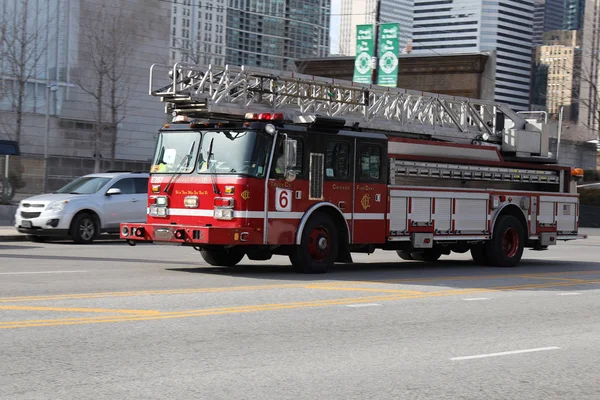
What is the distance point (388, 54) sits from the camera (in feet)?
117

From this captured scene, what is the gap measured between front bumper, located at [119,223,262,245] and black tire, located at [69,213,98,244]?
26.2 ft

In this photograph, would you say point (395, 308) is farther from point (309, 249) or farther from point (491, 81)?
point (491, 81)

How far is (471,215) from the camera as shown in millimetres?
19156

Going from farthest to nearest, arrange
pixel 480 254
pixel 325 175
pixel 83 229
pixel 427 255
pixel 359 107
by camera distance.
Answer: pixel 83 229 < pixel 427 255 < pixel 480 254 < pixel 359 107 < pixel 325 175

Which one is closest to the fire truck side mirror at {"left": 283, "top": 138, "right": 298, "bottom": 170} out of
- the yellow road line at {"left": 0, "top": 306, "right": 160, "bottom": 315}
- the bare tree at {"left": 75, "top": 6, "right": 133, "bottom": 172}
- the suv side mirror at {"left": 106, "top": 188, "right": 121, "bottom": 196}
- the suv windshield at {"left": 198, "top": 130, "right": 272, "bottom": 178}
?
the suv windshield at {"left": 198, "top": 130, "right": 272, "bottom": 178}

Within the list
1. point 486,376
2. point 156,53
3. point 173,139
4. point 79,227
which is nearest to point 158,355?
point 486,376

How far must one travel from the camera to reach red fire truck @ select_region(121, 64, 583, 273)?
15336 millimetres

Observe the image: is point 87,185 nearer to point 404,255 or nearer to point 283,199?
A: point 404,255

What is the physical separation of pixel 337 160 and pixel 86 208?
914 cm

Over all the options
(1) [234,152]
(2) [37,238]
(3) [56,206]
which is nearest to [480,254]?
(1) [234,152]

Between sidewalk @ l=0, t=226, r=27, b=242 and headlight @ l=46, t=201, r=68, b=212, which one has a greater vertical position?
headlight @ l=46, t=201, r=68, b=212

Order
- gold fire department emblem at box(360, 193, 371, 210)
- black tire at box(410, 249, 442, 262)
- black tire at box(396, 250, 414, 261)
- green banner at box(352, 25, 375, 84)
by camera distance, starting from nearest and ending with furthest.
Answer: gold fire department emblem at box(360, 193, 371, 210) → black tire at box(410, 249, 442, 262) → black tire at box(396, 250, 414, 261) → green banner at box(352, 25, 375, 84)

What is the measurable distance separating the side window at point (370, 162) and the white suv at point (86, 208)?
29.7 ft

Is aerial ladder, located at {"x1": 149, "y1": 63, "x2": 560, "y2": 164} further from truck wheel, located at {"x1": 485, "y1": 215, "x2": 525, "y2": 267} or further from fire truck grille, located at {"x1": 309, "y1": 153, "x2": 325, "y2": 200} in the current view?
truck wheel, located at {"x1": 485, "y1": 215, "x2": 525, "y2": 267}
